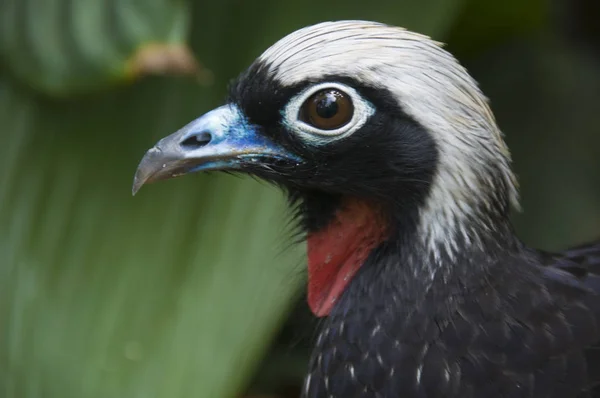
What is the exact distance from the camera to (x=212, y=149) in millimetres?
2131

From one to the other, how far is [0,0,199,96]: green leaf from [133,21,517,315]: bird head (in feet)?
2.55

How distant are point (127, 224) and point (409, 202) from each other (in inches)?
65.4

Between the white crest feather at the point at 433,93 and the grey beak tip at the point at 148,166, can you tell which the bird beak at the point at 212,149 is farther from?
the white crest feather at the point at 433,93

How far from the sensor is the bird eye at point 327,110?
2.03 meters

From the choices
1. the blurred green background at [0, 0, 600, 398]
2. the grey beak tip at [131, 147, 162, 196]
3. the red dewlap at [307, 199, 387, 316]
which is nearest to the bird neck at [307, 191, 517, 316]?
the red dewlap at [307, 199, 387, 316]

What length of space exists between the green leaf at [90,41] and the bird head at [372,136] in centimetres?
78

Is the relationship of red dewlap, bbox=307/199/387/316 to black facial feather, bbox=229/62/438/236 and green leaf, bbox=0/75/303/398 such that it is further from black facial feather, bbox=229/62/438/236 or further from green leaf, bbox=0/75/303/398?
green leaf, bbox=0/75/303/398

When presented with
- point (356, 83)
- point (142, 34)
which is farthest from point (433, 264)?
point (142, 34)

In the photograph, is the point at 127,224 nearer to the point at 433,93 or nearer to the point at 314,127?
the point at 314,127

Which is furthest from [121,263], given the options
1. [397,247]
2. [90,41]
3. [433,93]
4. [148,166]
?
[433,93]

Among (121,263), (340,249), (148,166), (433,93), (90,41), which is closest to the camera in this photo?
(433,93)

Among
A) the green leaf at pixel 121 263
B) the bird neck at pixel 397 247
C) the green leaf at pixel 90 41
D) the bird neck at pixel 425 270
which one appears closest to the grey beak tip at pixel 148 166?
the bird neck at pixel 397 247

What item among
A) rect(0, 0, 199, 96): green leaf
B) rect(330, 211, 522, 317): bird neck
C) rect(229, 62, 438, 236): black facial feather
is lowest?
rect(330, 211, 522, 317): bird neck

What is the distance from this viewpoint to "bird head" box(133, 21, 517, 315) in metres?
2.04
